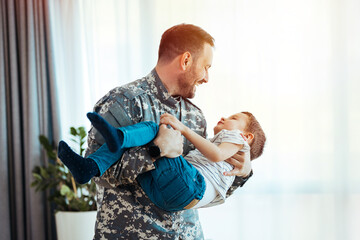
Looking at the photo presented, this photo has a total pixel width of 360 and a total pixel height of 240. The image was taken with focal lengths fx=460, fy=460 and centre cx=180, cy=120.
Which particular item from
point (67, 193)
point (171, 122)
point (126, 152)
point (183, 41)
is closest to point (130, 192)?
point (126, 152)

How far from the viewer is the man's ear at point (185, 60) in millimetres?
1750

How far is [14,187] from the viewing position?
12.3 feet

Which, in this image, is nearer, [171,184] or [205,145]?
[171,184]

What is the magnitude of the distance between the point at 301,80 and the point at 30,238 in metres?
2.45

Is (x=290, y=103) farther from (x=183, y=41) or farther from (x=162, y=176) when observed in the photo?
(x=162, y=176)

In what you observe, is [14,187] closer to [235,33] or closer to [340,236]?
[235,33]

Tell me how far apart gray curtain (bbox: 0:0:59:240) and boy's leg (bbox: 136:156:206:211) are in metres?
2.34

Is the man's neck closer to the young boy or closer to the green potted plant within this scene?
the young boy

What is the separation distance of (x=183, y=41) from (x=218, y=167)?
1.68 ft

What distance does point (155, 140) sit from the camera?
1514 millimetres

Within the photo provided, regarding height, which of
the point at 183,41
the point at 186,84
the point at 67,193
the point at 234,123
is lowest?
the point at 67,193

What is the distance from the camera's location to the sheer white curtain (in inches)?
126

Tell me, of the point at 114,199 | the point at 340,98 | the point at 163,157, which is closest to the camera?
the point at 163,157

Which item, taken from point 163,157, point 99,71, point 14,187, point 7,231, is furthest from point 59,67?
point 163,157
